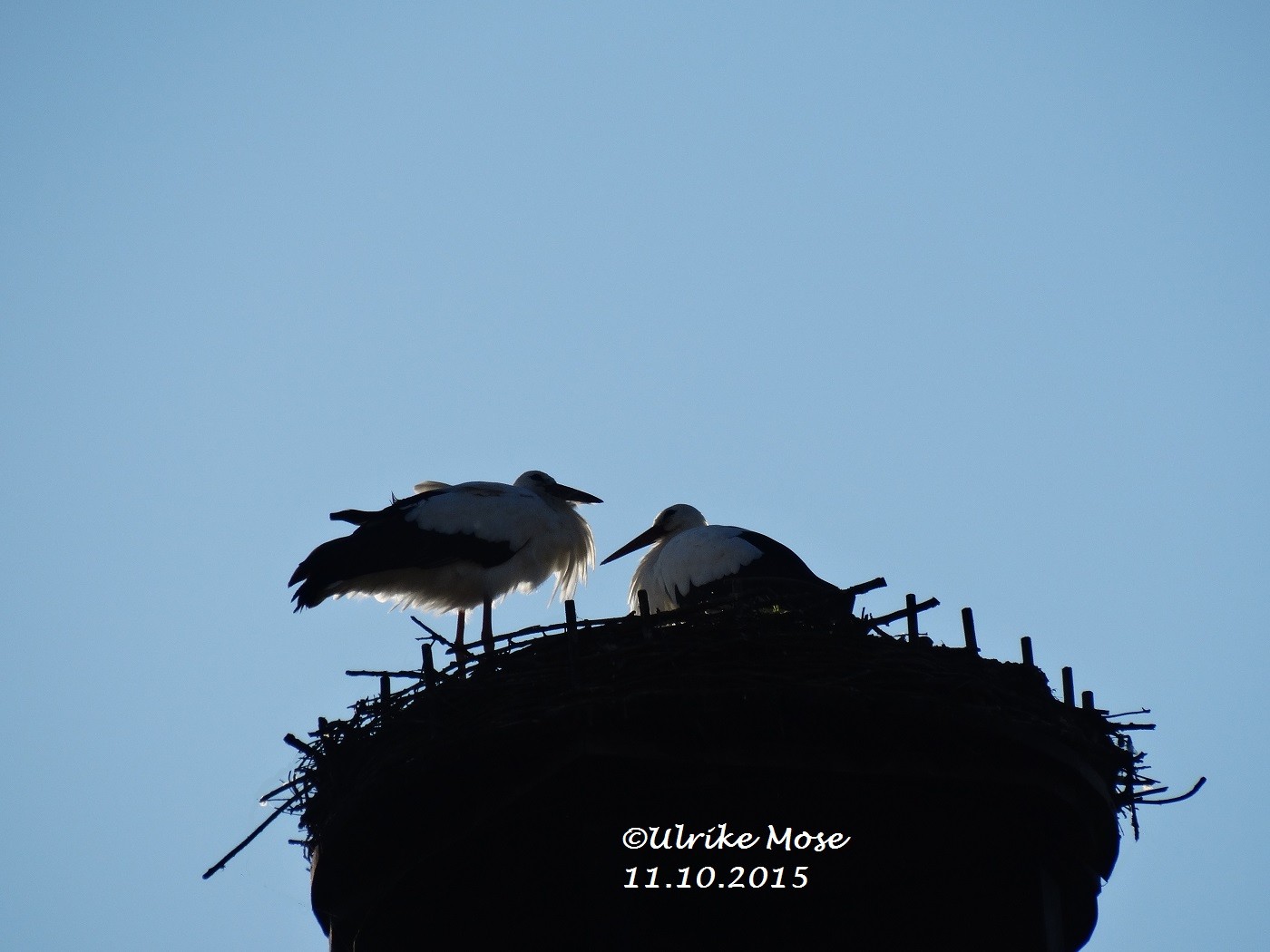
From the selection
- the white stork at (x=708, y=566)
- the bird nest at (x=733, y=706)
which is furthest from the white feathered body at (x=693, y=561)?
the bird nest at (x=733, y=706)

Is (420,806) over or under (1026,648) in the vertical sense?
under

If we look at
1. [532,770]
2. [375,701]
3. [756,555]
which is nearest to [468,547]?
[756,555]

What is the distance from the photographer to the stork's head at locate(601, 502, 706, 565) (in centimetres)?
1041

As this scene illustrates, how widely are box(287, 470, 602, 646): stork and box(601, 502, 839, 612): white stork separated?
19.5 inches

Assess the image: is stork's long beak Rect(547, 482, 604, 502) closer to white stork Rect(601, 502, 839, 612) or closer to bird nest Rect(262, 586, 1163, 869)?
white stork Rect(601, 502, 839, 612)

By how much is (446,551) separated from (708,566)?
4.56ft

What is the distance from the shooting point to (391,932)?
6.25 metres

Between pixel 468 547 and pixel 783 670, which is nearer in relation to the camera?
pixel 783 670

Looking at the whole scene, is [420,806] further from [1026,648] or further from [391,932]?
[1026,648]

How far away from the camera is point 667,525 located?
10.5 m

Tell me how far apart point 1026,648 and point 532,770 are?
6.20 ft

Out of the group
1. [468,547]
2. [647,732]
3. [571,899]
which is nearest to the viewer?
[647,732]

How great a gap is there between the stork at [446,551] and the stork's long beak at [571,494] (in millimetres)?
346

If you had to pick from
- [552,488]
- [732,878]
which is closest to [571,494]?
[552,488]
